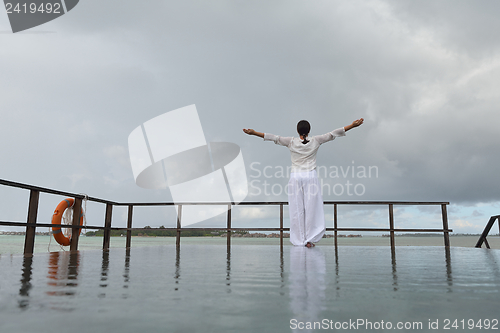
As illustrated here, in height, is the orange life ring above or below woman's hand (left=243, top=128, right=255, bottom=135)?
below

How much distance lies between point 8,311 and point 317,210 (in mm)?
3782

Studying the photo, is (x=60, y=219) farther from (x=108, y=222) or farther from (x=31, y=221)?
(x=31, y=221)

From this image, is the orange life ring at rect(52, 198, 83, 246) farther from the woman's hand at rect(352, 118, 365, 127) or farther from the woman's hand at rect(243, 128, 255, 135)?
the woman's hand at rect(352, 118, 365, 127)

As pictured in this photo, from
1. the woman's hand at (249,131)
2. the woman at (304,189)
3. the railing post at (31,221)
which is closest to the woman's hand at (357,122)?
the woman at (304,189)

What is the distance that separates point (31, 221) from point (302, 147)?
10.8 feet

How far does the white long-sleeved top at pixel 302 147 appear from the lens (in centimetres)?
430

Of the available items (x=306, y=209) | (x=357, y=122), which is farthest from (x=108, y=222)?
(x=357, y=122)

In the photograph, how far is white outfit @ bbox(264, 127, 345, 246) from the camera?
14.1ft

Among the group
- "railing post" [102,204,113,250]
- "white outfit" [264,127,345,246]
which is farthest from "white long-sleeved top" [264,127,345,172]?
"railing post" [102,204,113,250]

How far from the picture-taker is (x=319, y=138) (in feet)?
14.1

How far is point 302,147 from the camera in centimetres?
432

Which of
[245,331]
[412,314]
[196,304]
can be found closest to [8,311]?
[196,304]

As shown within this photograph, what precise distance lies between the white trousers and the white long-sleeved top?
0.35 feet

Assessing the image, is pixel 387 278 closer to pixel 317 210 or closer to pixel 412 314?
pixel 412 314
